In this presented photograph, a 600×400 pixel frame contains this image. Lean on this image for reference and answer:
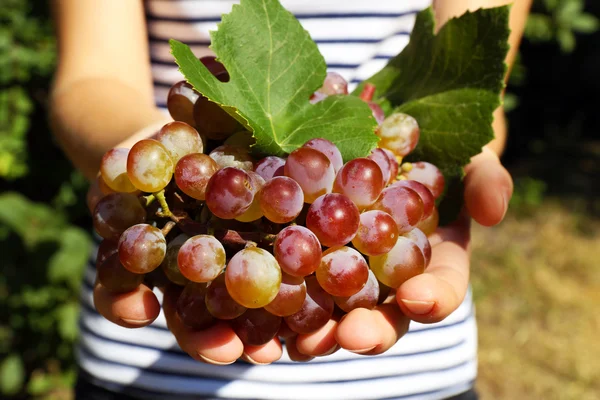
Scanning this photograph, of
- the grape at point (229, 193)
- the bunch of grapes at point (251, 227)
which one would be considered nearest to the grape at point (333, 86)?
the bunch of grapes at point (251, 227)

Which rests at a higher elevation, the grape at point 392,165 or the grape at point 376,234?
the grape at point 392,165

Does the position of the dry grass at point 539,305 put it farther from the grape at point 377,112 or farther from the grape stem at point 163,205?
the grape stem at point 163,205

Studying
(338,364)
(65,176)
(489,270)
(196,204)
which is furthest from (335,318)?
(489,270)

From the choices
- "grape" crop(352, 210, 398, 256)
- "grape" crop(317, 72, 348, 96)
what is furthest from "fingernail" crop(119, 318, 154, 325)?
"grape" crop(317, 72, 348, 96)

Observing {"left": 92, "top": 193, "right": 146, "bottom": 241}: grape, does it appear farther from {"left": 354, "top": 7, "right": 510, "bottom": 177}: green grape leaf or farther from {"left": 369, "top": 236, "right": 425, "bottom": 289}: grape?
{"left": 354, "top": 7, "right": 510, "bottom": 177}: green grape leaf

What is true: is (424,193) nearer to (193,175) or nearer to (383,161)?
(383,161)
